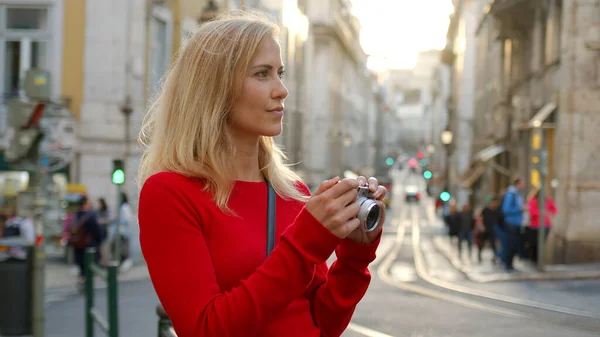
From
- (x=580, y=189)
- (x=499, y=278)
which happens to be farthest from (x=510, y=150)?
(x=499, y=278)

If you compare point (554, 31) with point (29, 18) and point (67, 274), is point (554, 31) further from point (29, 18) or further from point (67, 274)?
point (29, 18)

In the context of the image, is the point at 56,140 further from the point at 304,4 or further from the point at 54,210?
the point at 304,4

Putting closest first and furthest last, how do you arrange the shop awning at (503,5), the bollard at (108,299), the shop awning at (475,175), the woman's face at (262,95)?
the woman's face at (262,95)
the bollard at (108,299)
the shop awning at (503,5)
the shop awning at (475,175)

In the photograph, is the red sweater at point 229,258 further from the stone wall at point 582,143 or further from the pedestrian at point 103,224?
the stone wall at point 582,143

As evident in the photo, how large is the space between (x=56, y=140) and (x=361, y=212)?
22.4 m

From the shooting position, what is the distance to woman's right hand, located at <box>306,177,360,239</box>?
81.6 inches

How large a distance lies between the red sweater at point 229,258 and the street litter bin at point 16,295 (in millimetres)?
6924

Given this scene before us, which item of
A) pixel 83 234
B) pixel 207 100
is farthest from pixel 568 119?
pixel 207 100

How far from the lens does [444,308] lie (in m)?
12.9

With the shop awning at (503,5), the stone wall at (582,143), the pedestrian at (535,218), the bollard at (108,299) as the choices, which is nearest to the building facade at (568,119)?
the stone wall at (582,143)

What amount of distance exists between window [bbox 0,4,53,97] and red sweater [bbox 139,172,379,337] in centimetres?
2193

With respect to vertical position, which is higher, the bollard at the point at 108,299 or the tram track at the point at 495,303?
the bollard at the point at 108,299

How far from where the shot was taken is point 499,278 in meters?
17.9

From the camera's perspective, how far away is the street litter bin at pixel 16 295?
8.73 metres
